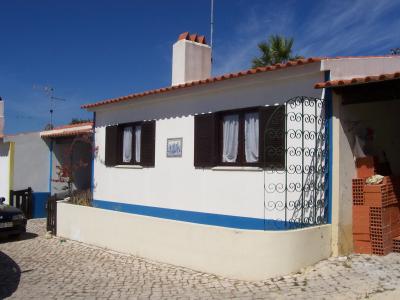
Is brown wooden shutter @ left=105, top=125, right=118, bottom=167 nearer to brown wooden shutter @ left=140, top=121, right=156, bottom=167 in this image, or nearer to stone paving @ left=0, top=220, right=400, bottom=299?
brown wooden shutter @ left=140, top=121, right=156, bottom=167

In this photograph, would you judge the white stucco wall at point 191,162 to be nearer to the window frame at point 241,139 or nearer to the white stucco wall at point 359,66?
the window frame at point 241,139

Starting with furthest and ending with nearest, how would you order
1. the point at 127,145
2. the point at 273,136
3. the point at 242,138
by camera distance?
the point at 127,145
the point at 242,138
the point at 273,136

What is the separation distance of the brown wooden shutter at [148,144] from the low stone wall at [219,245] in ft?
5.70

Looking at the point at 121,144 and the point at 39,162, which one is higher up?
the point at 121,144

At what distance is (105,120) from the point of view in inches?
500

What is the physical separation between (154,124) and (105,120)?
100 inches

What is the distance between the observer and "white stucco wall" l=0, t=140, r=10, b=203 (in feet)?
52.0

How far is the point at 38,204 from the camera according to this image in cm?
1564

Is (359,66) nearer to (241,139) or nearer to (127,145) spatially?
(241,139)

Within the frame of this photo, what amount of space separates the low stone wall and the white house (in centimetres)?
2

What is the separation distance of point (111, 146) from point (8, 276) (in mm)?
5163

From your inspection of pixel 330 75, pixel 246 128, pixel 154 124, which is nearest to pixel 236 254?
pixel 246 128

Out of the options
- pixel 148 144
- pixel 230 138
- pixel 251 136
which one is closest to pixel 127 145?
pixel 148 144

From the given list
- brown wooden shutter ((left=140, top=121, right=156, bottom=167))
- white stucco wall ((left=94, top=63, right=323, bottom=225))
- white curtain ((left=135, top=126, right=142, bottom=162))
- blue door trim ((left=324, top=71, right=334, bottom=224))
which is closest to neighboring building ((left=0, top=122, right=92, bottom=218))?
white stucco wall ((left=94, top=63, right=323, bottom=225))
